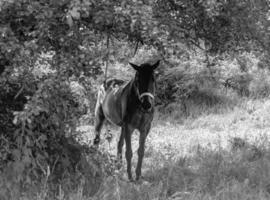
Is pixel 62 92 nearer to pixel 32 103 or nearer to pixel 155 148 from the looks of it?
pixel 32 103

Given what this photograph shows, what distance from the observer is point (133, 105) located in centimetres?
696

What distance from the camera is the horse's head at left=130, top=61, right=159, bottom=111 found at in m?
6.37

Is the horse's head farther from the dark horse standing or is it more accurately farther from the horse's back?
the horse's back

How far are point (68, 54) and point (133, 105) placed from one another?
102 inches

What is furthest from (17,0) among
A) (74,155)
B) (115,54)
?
(74,155)

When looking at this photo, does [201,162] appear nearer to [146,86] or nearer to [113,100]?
[146,86]

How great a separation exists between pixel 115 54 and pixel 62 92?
799 millimetres

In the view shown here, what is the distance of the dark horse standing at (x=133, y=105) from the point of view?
6.42 meters

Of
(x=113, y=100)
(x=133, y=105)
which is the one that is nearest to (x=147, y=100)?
(x=133, y=105)

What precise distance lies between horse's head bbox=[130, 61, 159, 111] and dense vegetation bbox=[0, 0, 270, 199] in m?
0.55

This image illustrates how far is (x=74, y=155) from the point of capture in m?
5.61

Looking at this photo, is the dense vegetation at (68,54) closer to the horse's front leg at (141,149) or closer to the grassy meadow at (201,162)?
the grassy meadow at (201,162)

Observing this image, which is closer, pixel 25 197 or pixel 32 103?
pixel 32 103

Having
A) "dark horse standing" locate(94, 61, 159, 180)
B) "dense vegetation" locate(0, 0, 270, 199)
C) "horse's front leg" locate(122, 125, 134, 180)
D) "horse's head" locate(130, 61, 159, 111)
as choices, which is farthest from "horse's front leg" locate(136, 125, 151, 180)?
"dense vegetation" locate(0, 0, 270, 199)
